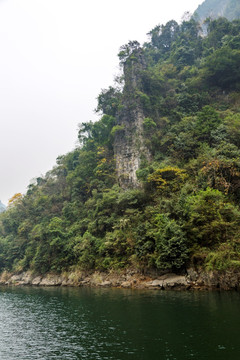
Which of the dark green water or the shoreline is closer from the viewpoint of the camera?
the dark green water

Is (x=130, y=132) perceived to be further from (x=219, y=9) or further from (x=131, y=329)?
(x=219, y=9)

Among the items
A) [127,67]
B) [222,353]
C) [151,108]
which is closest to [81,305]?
[222,353]

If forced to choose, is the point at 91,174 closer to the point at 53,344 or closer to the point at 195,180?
the point at 195,180

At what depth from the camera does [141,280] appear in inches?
943

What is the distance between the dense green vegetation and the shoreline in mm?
811

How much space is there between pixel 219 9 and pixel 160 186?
10430cm

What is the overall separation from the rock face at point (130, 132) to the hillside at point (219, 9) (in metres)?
49.6

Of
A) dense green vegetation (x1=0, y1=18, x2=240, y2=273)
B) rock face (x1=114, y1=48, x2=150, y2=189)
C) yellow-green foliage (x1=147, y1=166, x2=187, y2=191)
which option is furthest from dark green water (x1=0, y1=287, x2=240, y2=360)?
rock face (x1=114, y1=48, x2=150, y2=189)

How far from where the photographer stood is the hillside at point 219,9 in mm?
78619

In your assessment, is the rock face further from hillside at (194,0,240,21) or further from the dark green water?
hillside at (194,0,240,21)

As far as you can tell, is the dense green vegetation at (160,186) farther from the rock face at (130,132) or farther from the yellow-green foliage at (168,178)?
the rock face at (130,132)

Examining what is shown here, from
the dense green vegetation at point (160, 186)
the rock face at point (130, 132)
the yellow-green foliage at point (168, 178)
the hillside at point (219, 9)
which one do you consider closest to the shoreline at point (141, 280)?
the dense green vegetation at point (160, 186)

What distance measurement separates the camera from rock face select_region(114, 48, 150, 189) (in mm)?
37422

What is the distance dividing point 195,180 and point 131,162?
42.8 feet
